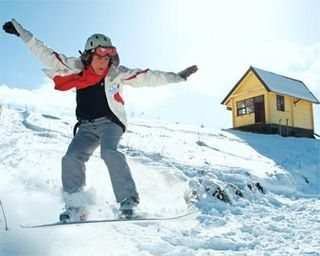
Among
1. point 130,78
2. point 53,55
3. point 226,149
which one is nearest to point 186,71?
point 130,78

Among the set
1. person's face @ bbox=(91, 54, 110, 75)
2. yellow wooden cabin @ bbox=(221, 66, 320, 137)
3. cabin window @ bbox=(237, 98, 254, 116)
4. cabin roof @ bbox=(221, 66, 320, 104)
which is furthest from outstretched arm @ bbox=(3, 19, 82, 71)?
cabin window @ bbox=(237, 98, 254, 116)

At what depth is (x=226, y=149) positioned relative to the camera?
656 inches

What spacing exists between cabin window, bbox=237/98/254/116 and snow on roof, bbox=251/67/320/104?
1.53 meters

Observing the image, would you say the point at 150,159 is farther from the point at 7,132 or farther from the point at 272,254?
the point at 272,254

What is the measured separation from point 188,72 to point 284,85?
2628 centimetres

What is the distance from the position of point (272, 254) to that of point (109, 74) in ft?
8.81

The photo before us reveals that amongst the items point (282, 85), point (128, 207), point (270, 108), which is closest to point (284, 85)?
point (282, 85)

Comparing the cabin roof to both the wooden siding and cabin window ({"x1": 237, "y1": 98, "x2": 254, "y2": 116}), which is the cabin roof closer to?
the wooden siding

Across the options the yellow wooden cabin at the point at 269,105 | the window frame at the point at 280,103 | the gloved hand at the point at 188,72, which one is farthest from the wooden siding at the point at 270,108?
the gloved hand at the point at 188,72

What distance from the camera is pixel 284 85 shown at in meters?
30.9

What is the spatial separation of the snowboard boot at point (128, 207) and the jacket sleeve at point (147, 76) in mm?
1427

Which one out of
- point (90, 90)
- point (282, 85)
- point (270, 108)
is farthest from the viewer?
point (282, 85)

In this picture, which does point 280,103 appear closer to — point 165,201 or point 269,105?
point 269,105

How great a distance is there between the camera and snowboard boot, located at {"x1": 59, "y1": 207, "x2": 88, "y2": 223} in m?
5.00
